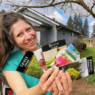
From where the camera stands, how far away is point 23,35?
0.34 meters

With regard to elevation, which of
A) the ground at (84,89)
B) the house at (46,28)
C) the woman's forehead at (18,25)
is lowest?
the ground at (84,89)

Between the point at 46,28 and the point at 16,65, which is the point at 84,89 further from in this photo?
the point at 46,28

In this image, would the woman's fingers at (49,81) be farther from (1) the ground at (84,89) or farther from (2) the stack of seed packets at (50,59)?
(1) the ground at (84,89)

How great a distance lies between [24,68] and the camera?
0.32m

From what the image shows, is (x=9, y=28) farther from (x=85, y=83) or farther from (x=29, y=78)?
(x=85, y=83)

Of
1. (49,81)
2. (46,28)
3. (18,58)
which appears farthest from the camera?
(46,28)

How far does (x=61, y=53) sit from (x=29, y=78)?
17 cm

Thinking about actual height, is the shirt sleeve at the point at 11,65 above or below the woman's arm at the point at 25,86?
above

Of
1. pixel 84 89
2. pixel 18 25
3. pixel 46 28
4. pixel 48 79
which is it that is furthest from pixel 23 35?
pixel 46 28

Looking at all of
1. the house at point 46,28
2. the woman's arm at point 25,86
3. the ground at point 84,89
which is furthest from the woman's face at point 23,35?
the house at point 46,28

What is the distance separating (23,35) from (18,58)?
0.33 ft

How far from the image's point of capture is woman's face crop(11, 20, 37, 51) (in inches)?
13.2

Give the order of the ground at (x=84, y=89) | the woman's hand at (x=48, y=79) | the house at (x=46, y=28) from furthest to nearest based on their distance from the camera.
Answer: the house at (x=46, y=28) → the ground at (x=84, y=89) → the woman's hand at (x=48, y=79)

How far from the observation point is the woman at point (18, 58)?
283 mm
